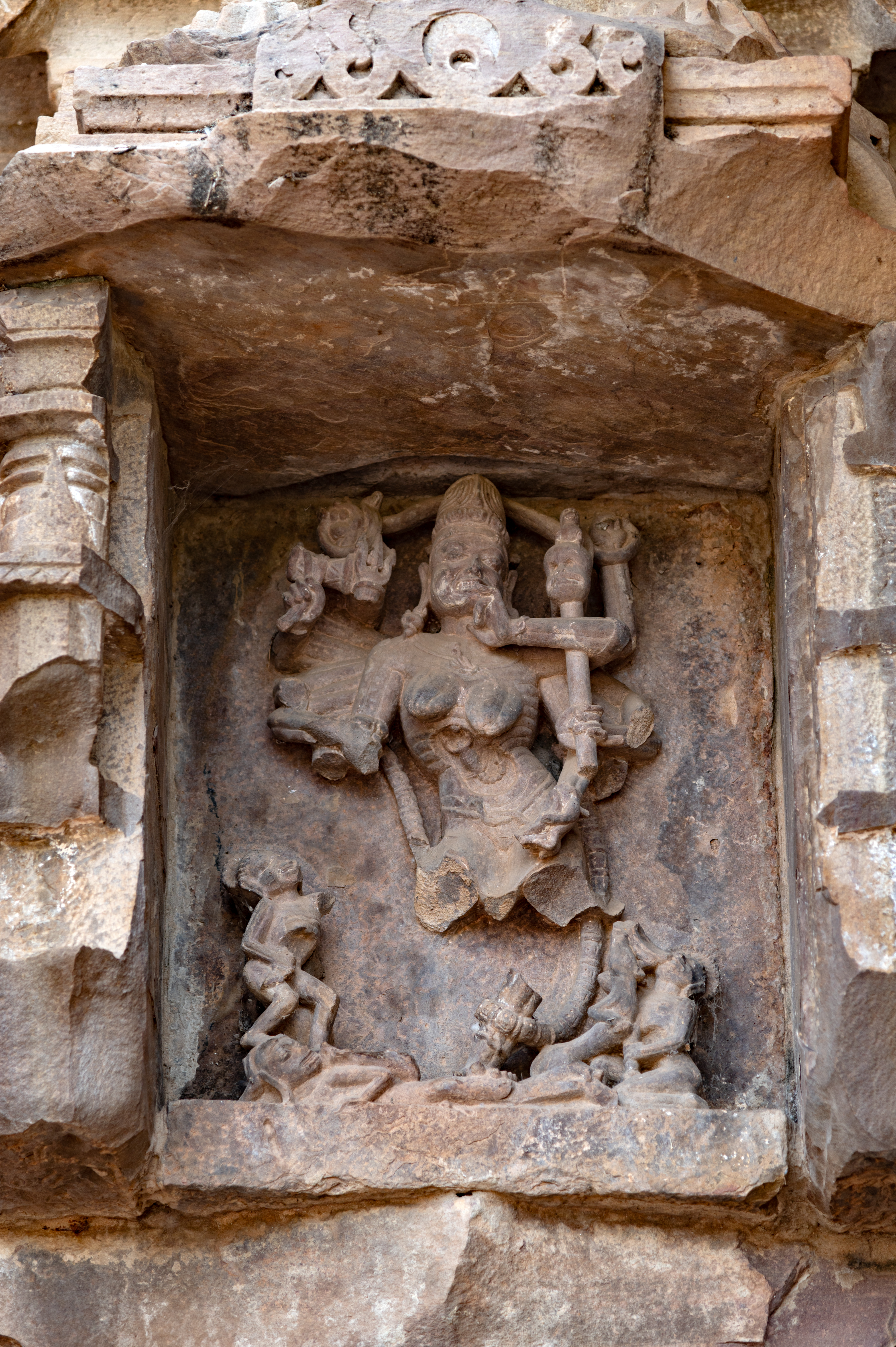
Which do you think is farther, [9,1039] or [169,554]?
[169,554]

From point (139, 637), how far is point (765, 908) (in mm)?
1693

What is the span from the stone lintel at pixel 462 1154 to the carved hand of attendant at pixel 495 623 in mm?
1208

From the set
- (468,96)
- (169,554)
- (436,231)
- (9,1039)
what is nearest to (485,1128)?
(9,1039)

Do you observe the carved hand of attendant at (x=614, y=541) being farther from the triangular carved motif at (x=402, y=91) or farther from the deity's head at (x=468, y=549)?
the triangular carved motif at (x=402, y=91)

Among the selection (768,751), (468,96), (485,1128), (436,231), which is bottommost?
(485,1128)

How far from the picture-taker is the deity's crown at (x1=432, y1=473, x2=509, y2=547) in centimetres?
450

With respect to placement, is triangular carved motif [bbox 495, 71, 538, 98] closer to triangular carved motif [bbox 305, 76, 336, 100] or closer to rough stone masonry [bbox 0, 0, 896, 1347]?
rough stone masonry [bbox 0, 0, 896, 1347]

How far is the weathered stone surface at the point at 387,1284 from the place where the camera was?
3.73 m

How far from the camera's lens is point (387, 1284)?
12.3ft

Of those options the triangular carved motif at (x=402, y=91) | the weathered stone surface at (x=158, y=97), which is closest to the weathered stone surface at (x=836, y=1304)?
the triangular carved motif at (x=402, y=91)

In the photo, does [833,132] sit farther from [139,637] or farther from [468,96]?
[139,637]

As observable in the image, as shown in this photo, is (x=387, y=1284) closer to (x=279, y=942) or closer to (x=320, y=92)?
(x=279, y=942)

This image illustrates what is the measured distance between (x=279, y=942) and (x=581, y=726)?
91 centimetres

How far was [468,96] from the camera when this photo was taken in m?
3.65
